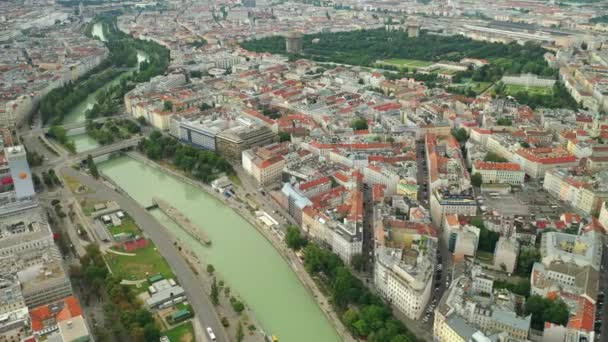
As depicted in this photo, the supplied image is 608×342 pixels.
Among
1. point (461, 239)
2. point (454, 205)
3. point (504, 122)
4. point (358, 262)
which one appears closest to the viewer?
point (358, 262)

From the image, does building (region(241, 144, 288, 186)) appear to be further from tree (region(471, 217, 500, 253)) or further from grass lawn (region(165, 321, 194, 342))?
grass lawn (region(165, 321, 194, 342))

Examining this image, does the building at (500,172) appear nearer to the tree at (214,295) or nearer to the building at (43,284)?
the tree at (214,295)

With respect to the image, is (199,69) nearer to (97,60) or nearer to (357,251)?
(97,60)

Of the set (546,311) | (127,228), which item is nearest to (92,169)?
(127,228)

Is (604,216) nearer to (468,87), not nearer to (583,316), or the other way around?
(583,316)

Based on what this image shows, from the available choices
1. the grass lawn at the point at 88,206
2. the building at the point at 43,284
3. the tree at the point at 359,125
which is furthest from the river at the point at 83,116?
the tree at the point at 359,125

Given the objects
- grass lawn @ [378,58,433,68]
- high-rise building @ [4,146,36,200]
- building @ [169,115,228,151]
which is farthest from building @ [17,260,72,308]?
grass lawn @ [378,58,433,68]
